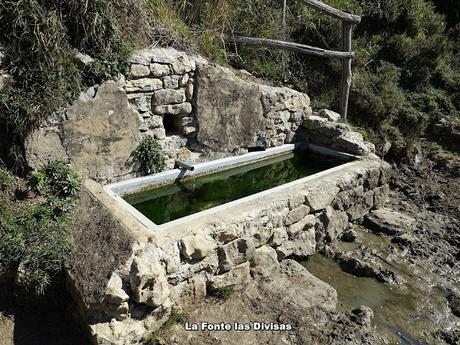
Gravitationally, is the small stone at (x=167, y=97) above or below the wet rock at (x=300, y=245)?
above

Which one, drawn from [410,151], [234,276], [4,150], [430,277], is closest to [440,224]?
[430,277]

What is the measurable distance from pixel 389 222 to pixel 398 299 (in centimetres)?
161

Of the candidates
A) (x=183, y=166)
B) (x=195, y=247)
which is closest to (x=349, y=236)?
(x=183, y=166)

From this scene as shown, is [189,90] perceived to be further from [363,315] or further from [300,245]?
[363,315]

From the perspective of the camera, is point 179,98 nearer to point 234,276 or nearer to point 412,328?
point 234,276

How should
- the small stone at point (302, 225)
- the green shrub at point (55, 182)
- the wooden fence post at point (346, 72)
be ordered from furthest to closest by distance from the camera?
1. the wooden fence post at point (346, 72)
2. the small stone at point (302, 225)
3. the green shrub at point (55, 182)

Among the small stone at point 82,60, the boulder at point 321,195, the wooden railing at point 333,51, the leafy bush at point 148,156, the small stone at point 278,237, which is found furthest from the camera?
the wooden railing at point 333,51

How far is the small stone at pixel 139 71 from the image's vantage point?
16.9 ft

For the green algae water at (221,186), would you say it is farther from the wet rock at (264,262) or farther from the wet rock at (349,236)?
the wet rock at (349,236)

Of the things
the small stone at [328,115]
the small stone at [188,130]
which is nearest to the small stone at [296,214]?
the small stone at [188,130]

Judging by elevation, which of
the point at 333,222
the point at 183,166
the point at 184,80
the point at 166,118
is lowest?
the point at 333,222

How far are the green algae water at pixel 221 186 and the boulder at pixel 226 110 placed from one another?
46 cm

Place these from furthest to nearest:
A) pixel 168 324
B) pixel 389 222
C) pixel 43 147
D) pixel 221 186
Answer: pixel 389 222 → pixel 221 186 → pixel 43 147 → pixel 168 324

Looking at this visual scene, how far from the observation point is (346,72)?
780 cm
